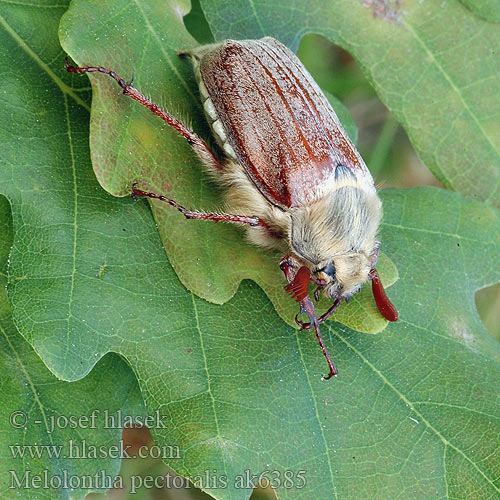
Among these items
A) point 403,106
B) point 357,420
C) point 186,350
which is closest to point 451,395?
point 357,420

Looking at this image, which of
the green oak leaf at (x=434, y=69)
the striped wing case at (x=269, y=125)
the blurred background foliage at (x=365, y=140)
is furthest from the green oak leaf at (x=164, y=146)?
the blurred background foliage at (x=365, y=140)

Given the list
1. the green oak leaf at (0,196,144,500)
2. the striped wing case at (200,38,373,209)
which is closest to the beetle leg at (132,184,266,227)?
the striped wing case at (200,38,373,209)

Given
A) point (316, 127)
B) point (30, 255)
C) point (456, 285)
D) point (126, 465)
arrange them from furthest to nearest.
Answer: point (126, 465)
point (456, 285)
point (316, 127)
point (30, 255)

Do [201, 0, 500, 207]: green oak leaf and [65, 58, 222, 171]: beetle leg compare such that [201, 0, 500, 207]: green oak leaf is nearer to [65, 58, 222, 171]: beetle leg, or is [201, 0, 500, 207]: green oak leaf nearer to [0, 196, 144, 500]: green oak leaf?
[65, 58, 222, 171]: beetle leg

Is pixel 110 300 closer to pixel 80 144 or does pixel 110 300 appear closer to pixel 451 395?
pixel 80 144

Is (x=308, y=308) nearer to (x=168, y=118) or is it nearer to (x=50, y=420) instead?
(x=168, y=118)

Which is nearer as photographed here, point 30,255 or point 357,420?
point 30,255

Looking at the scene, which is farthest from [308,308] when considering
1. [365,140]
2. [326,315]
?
[365,140]

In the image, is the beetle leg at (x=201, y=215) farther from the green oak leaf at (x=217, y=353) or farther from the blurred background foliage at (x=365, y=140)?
the blurred background foliage at (x=365, y=140)
